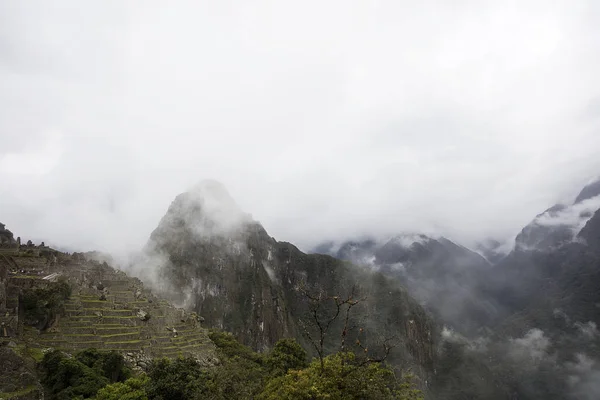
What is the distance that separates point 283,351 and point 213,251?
475 feet

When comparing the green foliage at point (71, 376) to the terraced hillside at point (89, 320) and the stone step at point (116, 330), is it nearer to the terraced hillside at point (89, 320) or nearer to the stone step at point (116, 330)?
the terraced hillside at point (89, 320)

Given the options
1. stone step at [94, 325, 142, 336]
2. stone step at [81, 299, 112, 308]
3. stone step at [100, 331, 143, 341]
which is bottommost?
stone step at [100, 331, 143, 341]

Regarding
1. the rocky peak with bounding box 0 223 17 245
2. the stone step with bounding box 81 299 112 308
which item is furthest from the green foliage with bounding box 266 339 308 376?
the rocky peak with bounding box 0 223 17 245

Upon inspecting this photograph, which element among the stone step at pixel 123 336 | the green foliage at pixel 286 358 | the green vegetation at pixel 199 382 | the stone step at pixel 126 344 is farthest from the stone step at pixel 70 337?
the green foliage at pixel 286 358

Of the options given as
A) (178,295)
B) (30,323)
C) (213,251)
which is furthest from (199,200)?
(30,323)

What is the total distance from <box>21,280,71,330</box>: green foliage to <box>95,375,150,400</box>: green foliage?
1362 cm

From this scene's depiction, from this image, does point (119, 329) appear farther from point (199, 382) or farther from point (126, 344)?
point (199, 382)

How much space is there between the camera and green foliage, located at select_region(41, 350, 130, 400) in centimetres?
2895

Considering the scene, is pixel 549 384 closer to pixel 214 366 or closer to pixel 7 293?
pixel 214 366

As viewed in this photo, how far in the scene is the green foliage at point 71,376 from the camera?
95.0 feet

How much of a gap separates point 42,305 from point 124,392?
598 inches

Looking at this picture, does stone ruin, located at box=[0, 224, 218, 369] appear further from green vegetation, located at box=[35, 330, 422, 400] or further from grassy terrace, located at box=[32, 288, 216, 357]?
green vegetation, located at box=[35, 330, 422, 400]

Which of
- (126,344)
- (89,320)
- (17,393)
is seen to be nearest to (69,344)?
(89,320)

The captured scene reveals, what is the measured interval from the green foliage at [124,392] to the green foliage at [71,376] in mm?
2245
